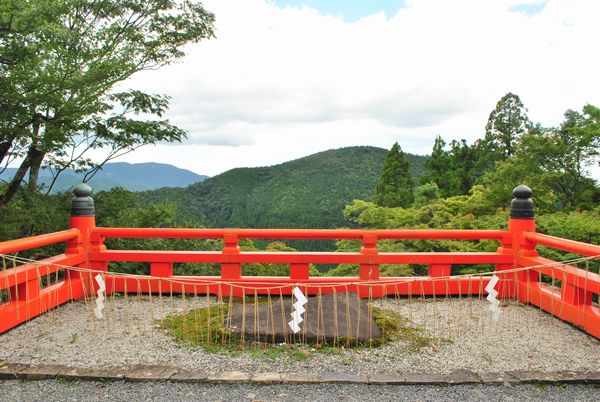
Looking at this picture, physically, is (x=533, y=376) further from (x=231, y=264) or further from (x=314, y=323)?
(x=231, y=264)

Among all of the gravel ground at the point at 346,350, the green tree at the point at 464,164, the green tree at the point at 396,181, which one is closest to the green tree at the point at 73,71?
the gravel ground at the point at 346,350

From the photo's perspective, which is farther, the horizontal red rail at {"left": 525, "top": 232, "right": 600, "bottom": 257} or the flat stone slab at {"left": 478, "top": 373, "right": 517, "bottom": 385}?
the horizontal red rail at {"left": 525, "top": 232, "right": 600, "bottom": 257}

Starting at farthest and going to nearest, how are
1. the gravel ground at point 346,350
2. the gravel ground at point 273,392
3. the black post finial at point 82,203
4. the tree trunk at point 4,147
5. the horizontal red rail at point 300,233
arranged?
the tree trunk at point 4,147
the black post finial at point 82,203
the horizontal red rail at point 300,233
the gravel ground at point 346,350
the gravel ground at point 273,392

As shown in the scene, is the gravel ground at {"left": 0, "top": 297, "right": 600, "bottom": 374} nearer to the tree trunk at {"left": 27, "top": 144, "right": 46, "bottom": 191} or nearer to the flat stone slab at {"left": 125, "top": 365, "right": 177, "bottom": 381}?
the flat stone slab at {"left": 125, "top": 365, "right": 177, "bottom": 381}

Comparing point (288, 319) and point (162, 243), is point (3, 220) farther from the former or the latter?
point (288, 319)

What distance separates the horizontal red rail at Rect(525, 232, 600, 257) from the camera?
4.83 m

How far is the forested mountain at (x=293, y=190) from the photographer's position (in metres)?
46.8

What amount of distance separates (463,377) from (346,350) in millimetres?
1062

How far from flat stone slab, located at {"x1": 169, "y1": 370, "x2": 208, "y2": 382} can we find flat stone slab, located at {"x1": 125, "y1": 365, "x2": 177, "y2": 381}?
5 cm

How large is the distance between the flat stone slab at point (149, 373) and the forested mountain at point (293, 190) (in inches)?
1431

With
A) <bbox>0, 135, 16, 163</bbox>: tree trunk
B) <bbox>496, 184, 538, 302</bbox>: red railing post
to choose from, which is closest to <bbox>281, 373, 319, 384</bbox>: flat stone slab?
<bbox>496, 184, 538, 302</bbox>: red railing post

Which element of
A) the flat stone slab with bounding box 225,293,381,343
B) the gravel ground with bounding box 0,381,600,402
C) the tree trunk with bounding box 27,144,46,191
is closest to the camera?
the gravel ground with bounding box 0,381,600,402

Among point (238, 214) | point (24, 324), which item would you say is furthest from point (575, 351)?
point (238, 214)

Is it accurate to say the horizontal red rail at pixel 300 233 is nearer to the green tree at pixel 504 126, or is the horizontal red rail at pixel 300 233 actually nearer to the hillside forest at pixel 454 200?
the hillside forest at pixel 454 200
